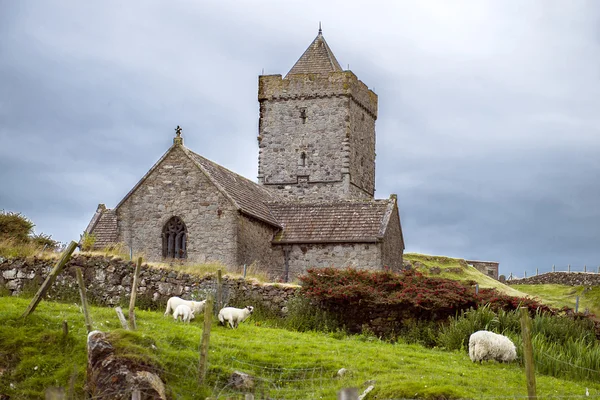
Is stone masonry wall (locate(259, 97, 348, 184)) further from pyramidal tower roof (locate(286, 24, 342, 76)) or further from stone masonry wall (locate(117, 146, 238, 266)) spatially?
stone masonry wall (locate(117, 146, 238, 266))

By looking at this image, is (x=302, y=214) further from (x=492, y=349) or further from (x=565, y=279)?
(x=565, y=279)

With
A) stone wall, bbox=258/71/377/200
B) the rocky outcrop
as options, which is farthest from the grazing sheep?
stone wall, bbox=258/71/377/200

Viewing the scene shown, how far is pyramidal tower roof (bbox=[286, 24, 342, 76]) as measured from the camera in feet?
176

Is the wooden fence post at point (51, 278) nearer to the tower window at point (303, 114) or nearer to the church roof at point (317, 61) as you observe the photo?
the tower window at point (303, 114)

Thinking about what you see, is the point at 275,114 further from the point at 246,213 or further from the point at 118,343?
the point at 118,343

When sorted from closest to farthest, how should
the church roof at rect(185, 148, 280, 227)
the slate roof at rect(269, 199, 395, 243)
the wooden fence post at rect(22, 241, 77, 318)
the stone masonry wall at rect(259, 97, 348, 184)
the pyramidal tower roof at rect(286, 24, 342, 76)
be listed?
the wooden fence post at rect(22, 241, 77, 318), the church roof at rect(185, 148, 280, 227), the slate roof at rect(269, 199, 395, 243), the stone masonry wall at rect(259, 97, 348, 184), the pyramidal tower roof at rect(286, 24, 342, 76)

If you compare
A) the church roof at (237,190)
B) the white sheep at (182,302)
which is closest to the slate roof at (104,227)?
the church roof at (237,190)

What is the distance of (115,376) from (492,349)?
8888mm

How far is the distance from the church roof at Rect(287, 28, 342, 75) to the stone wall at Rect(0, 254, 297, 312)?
90.7 feet

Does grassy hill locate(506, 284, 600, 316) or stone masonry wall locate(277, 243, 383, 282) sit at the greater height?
stone masonry wall locate(277, 243, 383, 282)

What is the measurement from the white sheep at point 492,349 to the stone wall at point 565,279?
42091 millimetres

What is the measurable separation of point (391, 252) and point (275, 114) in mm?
16701

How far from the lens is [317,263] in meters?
36.8

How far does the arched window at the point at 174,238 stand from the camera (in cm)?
3581
